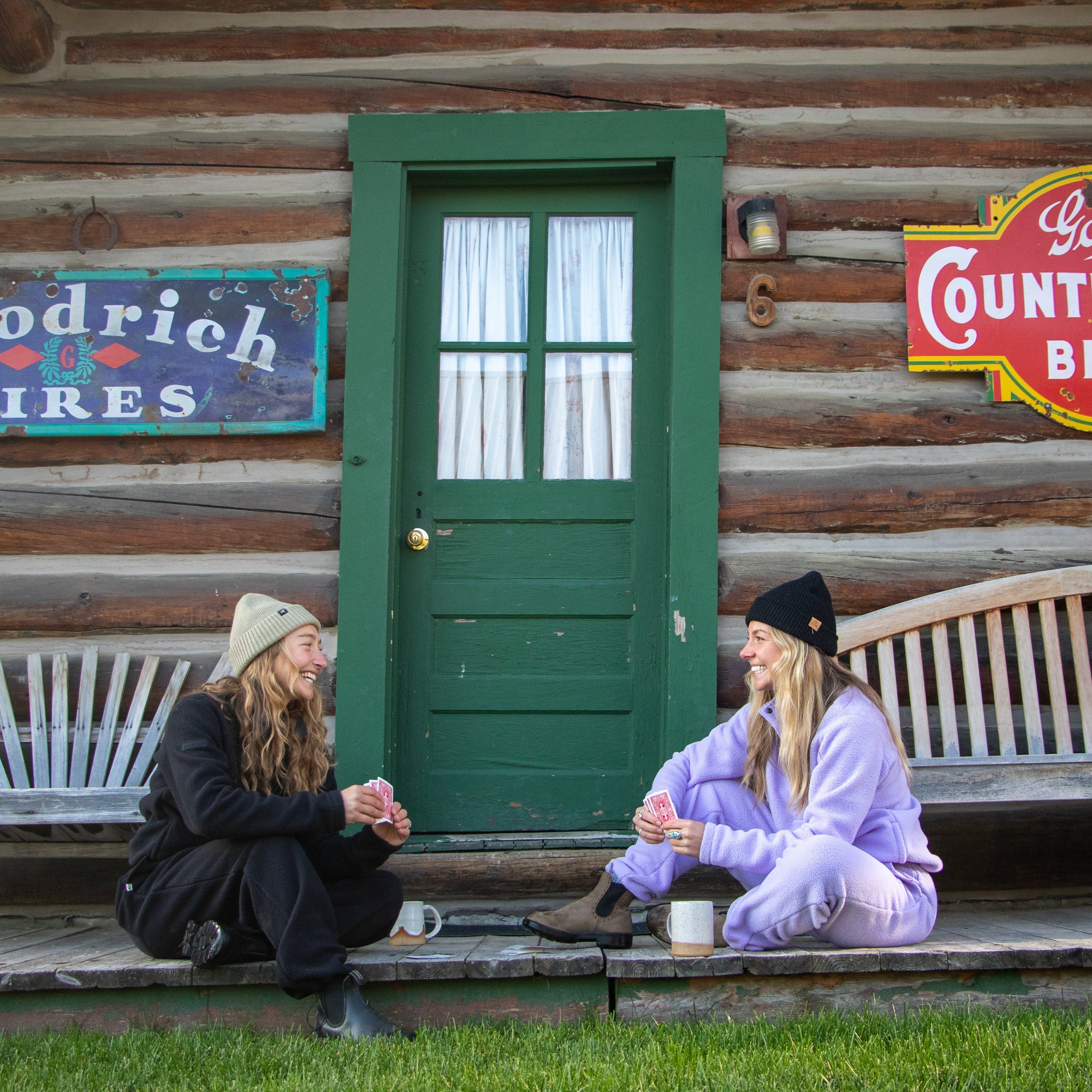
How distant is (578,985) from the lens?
9.30ft

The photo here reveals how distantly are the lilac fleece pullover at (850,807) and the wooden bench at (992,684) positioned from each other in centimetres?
60

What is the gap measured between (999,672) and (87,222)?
401cm

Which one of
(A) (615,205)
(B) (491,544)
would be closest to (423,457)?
(B) (491,544)

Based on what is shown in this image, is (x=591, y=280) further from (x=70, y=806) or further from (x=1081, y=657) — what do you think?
(x=70, y=806)

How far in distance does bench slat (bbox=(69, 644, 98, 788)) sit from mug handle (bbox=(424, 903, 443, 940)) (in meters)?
1.43

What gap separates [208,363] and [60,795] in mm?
1731

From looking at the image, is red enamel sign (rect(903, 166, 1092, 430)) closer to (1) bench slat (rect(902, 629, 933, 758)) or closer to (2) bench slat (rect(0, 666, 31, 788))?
(1) bench slat (rect(902, 629, 933, 758))

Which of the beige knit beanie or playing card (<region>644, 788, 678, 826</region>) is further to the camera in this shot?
the beige knit beanie

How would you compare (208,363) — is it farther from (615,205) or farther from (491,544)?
(615,205)

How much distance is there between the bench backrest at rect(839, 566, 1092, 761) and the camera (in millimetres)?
3797

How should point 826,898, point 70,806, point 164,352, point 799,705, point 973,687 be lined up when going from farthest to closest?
point 164,352, point 973,687, point 70,806, point 799,705, point 826,898

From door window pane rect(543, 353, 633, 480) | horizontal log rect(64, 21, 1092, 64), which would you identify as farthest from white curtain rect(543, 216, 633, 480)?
horizontal log rect(64, 21, 1092, 64)

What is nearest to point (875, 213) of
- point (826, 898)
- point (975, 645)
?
point (975, 645)

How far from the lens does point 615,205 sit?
4477 millimetres
